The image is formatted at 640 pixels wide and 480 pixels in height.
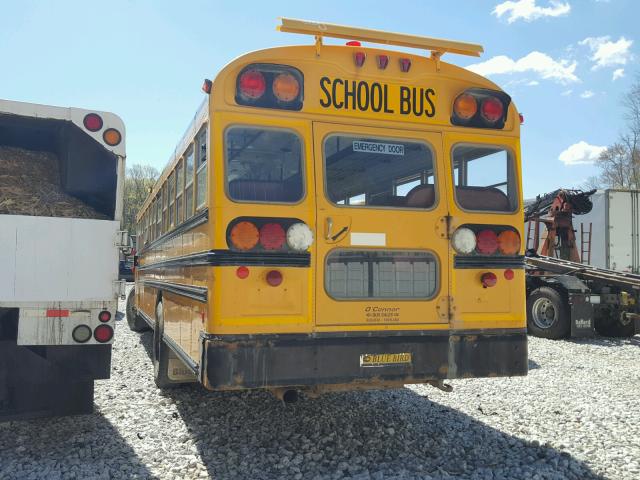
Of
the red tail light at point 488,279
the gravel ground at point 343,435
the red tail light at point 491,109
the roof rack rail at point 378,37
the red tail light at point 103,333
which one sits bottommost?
the gravel ground at point 343,435

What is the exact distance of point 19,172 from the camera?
446 centimetres

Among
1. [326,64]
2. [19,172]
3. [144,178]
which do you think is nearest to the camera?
[326,64]

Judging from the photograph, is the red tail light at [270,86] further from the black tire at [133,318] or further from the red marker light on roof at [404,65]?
the black tire at [133,318]

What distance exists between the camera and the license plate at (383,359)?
3570 mm

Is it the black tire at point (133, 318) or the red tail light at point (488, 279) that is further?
→ the black tire at point (133, 318)

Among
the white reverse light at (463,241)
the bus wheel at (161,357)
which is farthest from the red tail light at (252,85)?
the bus wheel at (161,357)

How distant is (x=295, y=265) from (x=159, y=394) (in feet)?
9.29

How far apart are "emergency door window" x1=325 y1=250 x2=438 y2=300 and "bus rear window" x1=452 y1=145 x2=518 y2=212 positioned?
55 cm

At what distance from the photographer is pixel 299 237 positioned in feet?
11.5

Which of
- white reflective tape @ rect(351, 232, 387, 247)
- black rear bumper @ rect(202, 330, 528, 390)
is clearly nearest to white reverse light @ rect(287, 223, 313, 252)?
white reflective tape @ rect(351, 232, 387, 247)

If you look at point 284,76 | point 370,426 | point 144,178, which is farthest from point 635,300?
point 144,178

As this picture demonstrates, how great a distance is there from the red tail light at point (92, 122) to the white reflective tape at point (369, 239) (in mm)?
1931

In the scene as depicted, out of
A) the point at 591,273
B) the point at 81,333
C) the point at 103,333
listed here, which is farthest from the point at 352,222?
the point at 591,273

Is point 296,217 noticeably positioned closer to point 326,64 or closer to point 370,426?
point 326,64
